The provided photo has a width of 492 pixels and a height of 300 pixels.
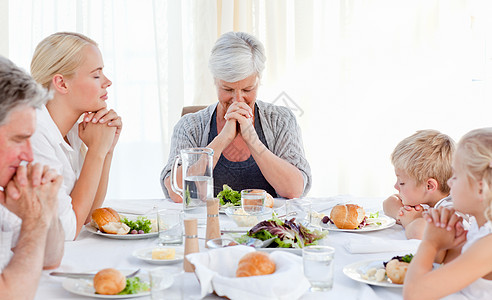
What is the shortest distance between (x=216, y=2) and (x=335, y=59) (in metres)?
1.00

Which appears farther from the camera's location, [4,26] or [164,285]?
[4,26]

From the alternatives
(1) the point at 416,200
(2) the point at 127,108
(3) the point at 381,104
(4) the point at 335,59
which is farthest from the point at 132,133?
(1) the point at 416,200

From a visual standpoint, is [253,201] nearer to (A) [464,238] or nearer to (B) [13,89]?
(A) [464,238]

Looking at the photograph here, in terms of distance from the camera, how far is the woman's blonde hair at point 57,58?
203 centimetres

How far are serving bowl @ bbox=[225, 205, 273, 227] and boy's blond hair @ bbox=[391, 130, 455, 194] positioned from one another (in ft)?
1.64

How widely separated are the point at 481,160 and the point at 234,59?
146cm

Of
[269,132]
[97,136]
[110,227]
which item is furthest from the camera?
[269,132]

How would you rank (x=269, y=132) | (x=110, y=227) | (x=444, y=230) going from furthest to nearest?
(x=269, y=132), (x=110, y=227), (x=444, y=230)

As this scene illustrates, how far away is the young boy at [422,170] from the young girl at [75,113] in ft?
3.51

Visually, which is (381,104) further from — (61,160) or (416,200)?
(61,160)

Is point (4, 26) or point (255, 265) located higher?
point (4, 26)

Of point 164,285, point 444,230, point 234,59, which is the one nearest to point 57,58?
point 234,59

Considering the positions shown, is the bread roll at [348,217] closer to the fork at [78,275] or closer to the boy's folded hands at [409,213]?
the boy's folded hands at [409,213]

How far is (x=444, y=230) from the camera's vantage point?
1292 millimetres
